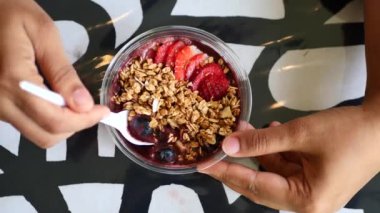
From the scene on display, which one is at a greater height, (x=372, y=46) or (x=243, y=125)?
(x=372, y=46)

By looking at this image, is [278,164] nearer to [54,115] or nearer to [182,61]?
[182,61]

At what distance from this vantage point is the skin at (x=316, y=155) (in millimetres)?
731

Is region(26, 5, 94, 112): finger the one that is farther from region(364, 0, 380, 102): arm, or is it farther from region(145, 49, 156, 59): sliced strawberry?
region(364, 0, 380, 102): arm

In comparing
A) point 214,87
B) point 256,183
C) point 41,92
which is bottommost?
point 256,183

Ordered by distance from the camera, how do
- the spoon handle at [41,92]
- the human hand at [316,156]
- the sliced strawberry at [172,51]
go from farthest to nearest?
the sliced strawberry at [172,51], the human hand at [316,156], the spoon handle at [41,92]

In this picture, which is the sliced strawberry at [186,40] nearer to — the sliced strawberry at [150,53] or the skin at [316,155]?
the sliced strawberry at [150,53]

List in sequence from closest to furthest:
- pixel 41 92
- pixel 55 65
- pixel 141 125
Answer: pixel 41 92, pixel 55 65, pixel 141 125

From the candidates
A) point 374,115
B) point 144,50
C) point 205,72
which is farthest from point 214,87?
point 374,115

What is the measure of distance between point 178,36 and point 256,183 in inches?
10.9

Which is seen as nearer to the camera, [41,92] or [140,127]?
[41,92]

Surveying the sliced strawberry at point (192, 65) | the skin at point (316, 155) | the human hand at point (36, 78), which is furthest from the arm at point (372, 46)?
the human hand at point (36, 78)

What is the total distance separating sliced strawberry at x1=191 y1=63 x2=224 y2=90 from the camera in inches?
32.7

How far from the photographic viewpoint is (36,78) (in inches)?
26.0

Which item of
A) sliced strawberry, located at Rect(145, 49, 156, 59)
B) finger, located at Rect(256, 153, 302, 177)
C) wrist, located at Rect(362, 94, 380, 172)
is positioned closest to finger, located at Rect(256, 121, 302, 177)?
finger, located at Rect(256, 153, 302, 177)
